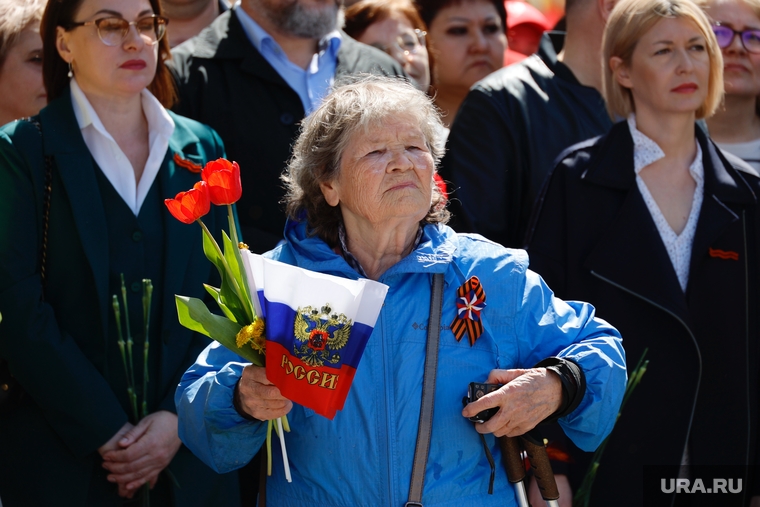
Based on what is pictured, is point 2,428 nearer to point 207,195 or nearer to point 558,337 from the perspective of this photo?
point 207,195

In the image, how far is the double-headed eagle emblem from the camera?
96.7 inches

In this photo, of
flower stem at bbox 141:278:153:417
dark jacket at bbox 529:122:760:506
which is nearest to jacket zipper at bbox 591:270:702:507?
dark jacket at bbox 529:122:760:506

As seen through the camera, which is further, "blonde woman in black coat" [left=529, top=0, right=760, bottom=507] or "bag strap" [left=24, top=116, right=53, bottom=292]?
"blonde woman in black coat" [left=529, top=0, right=760, bottom=507]

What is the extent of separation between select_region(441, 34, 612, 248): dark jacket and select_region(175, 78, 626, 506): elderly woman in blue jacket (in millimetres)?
1203

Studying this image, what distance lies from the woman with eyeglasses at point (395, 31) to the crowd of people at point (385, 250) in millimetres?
→ 595

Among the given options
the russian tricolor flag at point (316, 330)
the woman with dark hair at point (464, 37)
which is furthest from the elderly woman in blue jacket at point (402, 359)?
the woman with dark hair at point (464, 37)

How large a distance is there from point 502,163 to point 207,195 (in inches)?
83.2

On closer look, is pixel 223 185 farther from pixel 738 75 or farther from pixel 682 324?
pixel 738 75

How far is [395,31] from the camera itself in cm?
557

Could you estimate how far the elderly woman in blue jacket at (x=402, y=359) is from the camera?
270 centimetres

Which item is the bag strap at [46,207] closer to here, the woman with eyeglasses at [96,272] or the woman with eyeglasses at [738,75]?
the woman with eyeglasses at [96,272]

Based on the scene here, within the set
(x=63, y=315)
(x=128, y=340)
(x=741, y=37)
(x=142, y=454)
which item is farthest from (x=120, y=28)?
(x=741, y=37)

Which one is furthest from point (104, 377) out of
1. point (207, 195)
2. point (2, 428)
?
point (207, 195)

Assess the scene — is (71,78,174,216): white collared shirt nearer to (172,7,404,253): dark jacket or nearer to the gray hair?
(172,7,404,253): dark jacket
